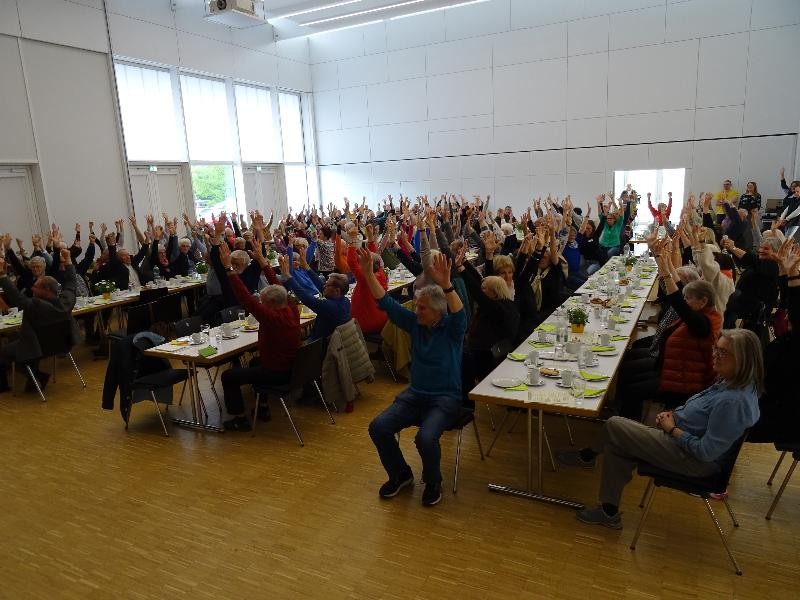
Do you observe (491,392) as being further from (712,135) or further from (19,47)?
(712,135)

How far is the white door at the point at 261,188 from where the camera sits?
17.7 meters

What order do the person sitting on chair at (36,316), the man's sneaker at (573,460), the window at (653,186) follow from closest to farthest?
the man's sneaker at (573,460) < the person sitting on chair at (36,316) < the window at (653,186)

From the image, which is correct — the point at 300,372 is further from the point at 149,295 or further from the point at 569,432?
the point at 149,295

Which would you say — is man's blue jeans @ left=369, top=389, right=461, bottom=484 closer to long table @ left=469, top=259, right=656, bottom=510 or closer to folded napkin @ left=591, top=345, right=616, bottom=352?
long table @ left=469, top=259, right=656, bottom=510

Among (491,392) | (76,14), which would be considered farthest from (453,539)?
(76,14)

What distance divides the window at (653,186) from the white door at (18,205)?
48.4ft

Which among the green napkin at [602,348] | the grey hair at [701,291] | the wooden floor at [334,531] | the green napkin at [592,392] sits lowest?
the wooden floor at [334,531]

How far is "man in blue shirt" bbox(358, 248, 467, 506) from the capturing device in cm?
421

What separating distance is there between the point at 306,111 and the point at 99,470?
17049 mm

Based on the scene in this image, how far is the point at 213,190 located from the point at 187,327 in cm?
1138

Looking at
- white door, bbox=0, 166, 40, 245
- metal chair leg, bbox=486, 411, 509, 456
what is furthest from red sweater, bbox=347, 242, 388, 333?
white door, bbox=0, 166, 40, 245

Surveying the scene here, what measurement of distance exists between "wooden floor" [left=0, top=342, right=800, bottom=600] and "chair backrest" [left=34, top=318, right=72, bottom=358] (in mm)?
1646

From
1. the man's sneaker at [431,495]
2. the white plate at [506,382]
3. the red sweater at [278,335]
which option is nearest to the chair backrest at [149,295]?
the red sweater at [278,335]

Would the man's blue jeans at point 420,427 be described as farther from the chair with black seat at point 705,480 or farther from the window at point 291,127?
the window at point 291,127
